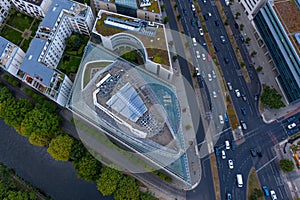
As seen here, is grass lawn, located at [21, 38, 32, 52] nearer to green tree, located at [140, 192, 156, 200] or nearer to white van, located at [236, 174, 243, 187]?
green tree, located at [140, 192, 156, 200]

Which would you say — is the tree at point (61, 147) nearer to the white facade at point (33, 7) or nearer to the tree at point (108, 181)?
the tree at point (108, 181)

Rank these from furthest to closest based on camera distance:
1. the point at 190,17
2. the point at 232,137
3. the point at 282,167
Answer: the point at 190,17, the point at 232,137, the point at 282,167

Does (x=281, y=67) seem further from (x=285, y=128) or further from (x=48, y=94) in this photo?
(x=48, y=94)

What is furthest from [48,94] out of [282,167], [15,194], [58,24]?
[282,167]

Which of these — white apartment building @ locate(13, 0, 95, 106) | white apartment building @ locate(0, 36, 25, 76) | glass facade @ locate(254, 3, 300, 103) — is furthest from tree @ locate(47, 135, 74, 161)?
glass facade @ locate(254, 3, 300, 103)

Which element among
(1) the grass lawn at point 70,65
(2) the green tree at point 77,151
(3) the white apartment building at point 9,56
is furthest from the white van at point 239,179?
(3) the white apartment building at point 9,56

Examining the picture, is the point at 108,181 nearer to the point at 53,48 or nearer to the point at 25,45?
the point at 53,48
